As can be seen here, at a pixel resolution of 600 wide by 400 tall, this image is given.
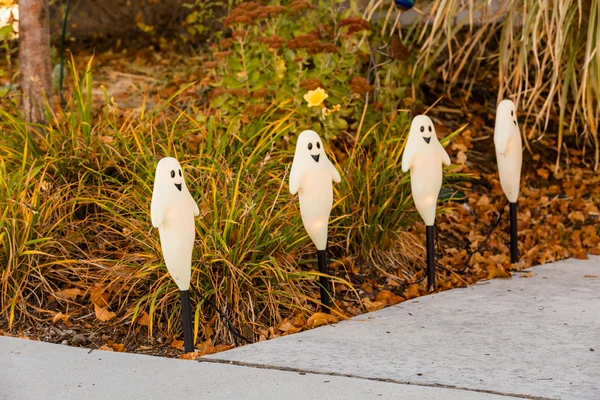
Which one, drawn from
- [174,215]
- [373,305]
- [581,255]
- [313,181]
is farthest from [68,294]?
[581,255]

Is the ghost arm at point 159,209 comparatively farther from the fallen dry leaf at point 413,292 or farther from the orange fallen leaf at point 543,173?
the orange fallen leaf at point 543,173

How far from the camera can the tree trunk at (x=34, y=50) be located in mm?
5852

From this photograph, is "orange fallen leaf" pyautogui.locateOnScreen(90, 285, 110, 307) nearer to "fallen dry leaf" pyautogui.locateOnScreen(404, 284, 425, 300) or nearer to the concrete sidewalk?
the concrete sidewalk

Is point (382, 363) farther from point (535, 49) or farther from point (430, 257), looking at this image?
point (535, 49)

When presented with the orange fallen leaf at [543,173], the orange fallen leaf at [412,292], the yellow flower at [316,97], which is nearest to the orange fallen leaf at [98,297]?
the orange fallen leaf at [412,292]

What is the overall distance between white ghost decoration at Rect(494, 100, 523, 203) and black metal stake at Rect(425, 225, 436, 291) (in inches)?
22.1

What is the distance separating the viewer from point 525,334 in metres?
3.80

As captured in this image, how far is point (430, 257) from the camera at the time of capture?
14.9 ft

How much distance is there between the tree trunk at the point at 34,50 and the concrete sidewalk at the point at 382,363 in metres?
2.33

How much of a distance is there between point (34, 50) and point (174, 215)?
2763 mm

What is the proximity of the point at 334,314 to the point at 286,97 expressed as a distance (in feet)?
6.35

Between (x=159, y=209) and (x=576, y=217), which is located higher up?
(x=159, y=209)

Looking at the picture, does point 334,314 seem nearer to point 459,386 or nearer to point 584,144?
point 459,386

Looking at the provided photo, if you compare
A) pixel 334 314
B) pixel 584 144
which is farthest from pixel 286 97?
pixel 584 144
